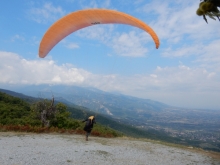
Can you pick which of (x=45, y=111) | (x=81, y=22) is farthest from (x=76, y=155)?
(x=45, y=111)

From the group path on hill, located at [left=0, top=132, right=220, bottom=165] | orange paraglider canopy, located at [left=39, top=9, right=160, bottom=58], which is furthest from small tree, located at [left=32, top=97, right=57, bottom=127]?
orange paraglider canopy, located at [left=39, top=9, right=160, bottom=58]

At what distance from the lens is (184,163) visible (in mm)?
11648

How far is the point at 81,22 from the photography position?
12352mm

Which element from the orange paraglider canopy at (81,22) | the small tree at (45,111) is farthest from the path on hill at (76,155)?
the small tree at (45,111)

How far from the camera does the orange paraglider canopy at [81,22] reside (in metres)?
10.1

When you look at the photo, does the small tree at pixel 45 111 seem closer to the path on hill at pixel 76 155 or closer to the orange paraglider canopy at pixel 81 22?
the path on hill at pixel 76 155

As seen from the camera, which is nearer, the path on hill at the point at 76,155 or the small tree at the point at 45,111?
the path on hill at the point at 76,155

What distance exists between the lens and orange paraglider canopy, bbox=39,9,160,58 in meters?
10.1

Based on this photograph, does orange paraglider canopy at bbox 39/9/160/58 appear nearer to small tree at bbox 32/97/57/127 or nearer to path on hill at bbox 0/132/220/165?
path on hill at bbox 0/132/220/165

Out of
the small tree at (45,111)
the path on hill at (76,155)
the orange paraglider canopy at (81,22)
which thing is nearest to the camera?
the path on hill at (76,155)

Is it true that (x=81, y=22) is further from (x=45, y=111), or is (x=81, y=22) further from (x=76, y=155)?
(x=45, y=111)

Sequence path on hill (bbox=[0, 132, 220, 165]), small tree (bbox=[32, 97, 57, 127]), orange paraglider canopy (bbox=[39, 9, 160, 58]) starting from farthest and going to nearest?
small tree (bbox=[32, 97, 57, 127]) → orange paraglider canopy (bbox=[39, 9, 160, 58]) → path on hill (bbox=[0, 132, 220, 165])

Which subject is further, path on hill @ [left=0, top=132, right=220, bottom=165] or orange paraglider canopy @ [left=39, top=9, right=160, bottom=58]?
orange paraglider canopy @ [left=39, top=9, right=160, bottom=58]

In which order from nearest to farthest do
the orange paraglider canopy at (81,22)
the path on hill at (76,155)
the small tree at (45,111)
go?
the path on hill at (76,155) < the orange paraglider canopy at (81,22) < the small tree at (45,111)
